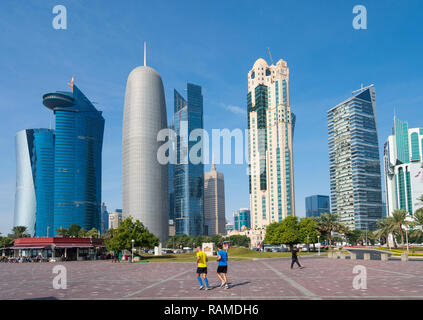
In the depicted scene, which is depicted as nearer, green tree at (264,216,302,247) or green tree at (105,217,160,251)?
green tree at (105,217,160,251)

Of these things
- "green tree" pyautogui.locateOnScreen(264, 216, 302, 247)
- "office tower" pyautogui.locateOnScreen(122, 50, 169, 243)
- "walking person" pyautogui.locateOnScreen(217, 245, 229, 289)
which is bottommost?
"green tree" pyautogui.locateOnScreen(264, 216, 302, 247)

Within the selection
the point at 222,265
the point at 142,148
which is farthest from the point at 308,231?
the point at 142,148

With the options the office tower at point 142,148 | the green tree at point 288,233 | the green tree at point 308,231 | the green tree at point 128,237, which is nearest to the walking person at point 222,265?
the green tree at point 128,237

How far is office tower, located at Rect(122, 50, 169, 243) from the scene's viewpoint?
19112 centimetres

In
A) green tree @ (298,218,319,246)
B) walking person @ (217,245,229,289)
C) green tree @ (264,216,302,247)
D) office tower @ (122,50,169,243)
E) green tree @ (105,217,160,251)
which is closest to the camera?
walking person @ (217,245,229,289)

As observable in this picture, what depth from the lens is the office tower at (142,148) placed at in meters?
191

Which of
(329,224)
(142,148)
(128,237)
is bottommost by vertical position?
(329,224)

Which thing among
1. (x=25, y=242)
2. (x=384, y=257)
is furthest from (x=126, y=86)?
(x=384, y=257)

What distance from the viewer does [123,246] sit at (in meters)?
64.5

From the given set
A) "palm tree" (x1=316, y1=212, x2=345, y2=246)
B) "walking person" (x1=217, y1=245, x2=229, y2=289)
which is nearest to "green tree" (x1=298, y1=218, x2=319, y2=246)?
"palm tree" (x1=316, y1=212, x2=345, y2=246)

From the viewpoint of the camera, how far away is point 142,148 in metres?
191

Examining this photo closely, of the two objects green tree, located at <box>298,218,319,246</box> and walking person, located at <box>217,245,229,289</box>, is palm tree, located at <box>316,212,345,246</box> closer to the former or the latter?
green tree, located at <box>298,218,319,246</box>

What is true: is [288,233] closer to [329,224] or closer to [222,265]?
[329,224]
